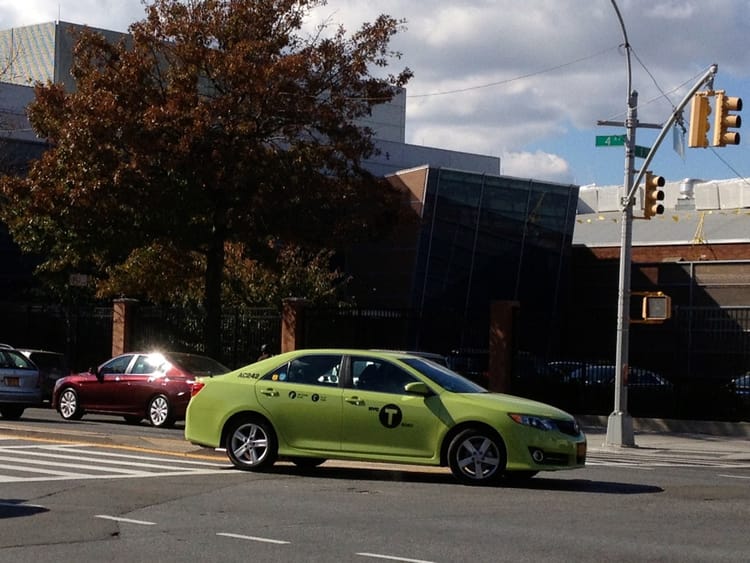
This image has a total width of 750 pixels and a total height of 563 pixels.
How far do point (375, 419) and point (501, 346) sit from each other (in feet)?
54.5

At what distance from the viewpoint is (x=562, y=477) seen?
1573cm

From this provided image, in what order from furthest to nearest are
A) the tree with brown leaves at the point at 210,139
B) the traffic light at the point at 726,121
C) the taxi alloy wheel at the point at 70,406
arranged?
the tree with brown leaves at the point at 210,139, the taxi alloy wheel at the point at 70,406, the traffic light at the point at 726,121

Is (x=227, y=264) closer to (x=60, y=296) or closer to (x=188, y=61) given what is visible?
(x=60, y=296)

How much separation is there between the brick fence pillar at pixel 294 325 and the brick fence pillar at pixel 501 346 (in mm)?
5299

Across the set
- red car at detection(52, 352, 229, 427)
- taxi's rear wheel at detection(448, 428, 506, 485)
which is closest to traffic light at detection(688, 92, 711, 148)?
taxi's rear wheel at detection(448, 428, 506, 485)

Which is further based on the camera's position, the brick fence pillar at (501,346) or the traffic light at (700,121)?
the brick fence pillar at (501,346)

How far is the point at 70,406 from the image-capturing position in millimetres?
26281

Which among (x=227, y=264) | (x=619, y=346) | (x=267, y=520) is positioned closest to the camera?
(x=267, y=520)

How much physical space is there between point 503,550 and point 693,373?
2399cm

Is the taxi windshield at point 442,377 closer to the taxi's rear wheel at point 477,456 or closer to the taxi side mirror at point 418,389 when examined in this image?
the taxi side mirror at point 418,389

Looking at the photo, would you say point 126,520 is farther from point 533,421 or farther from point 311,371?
point 533,421

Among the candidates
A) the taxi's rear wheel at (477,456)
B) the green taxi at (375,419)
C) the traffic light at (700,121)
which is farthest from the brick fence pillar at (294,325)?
the taxi's rear wheel at (477,456)

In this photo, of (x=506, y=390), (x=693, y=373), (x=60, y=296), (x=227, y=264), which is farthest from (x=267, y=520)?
(x=60, y=296)

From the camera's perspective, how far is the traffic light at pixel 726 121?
67.3 ft
